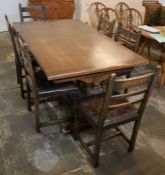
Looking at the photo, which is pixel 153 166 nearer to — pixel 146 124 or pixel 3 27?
pixel 146 124

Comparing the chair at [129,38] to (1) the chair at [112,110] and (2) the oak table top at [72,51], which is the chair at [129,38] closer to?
(2) the oak table top at [72,51]

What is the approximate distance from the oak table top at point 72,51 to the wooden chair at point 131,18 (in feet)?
7.32

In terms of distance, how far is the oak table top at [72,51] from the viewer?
71.4 inches

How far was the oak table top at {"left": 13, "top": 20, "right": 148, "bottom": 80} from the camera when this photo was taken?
1812 mm

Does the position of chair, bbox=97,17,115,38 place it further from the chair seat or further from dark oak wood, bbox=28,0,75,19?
dark oak wood, bbox=28,0,75,19

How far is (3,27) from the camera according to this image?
5.17 meters

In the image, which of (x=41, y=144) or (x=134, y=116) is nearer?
(x=134, y=116)

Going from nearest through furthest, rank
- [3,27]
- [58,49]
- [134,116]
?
[134,116] < [58,49] < [3,27]

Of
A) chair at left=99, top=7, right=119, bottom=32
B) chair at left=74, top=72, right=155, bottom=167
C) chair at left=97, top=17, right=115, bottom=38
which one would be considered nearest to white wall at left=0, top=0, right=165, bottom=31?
chair at left=99, top=7, right=119, bottom=32

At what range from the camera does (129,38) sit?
2.56 metres

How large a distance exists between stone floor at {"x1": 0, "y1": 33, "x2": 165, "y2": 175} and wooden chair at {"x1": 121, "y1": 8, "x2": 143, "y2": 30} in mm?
2724

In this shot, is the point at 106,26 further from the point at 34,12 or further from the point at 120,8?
the point at 120,8

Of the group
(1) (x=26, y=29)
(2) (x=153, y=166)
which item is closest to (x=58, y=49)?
(1) (x=26, y=29)

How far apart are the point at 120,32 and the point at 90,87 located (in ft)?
2.43
